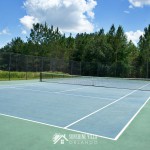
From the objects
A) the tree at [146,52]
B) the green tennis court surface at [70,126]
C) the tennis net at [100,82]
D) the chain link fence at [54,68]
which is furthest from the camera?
the tree at [146,52]

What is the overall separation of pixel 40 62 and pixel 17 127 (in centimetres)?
2042

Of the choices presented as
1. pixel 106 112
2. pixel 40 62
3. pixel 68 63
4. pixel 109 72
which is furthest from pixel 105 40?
pixel 106 112

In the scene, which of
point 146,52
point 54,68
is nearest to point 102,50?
point 146,52

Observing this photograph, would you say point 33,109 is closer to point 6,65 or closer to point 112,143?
point 112,143

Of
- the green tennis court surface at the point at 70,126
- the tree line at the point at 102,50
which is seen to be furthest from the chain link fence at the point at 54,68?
the green tennis court surface at the point at 70,126

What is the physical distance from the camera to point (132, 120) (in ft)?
21.4

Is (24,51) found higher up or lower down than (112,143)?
higher up

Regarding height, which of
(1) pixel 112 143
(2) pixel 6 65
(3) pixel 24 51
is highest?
(3) pixel 24 51

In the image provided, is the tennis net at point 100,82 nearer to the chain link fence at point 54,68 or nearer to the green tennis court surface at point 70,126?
the chain link fence at point 54,68

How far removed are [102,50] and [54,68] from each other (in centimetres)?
1357

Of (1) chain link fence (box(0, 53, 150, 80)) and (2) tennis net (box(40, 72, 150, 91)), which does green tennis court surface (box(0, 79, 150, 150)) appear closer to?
(2) tennis net (box(40, 72, 150, 91))

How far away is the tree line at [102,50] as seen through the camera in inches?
1380

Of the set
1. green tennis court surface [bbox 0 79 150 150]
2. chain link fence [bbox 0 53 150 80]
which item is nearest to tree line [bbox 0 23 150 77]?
chain link fence [bbox 0 53 150 80]

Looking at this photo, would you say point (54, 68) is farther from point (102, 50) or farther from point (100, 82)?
point (102, 50)
